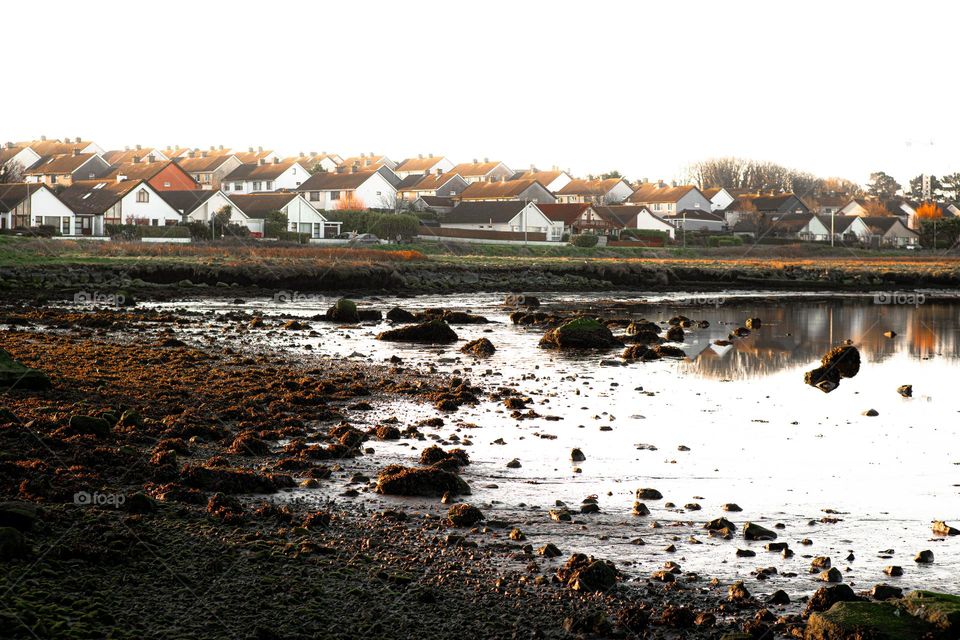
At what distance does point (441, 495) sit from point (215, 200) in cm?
8268

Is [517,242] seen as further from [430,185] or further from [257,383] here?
[257,383]

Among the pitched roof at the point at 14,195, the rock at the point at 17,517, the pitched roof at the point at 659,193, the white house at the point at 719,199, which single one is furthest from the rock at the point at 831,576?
the white house at the point at 719,199

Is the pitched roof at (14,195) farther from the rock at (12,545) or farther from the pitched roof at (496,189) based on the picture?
the rock at (12,545)

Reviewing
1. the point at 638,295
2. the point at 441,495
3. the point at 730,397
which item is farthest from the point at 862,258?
the point at 441,495

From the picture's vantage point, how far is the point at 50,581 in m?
6.89

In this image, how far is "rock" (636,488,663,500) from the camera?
10391 millimetres

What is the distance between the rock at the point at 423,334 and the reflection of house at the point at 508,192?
294ft

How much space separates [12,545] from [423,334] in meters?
19.6

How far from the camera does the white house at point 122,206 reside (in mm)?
82562

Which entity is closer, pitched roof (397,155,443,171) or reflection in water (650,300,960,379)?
reflection in water (650,300,960,379)

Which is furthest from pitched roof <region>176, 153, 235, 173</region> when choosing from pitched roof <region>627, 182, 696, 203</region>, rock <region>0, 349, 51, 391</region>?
rock <region>0, 349, 51, 391</region>

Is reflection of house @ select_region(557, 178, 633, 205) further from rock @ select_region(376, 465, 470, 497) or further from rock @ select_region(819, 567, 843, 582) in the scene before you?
rock @ select_region(819, 567, 843, 582)

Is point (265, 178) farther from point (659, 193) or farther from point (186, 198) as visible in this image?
point (659, 193)

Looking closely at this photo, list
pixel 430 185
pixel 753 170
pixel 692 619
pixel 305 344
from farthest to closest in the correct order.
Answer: pixel 753 170
pixel 430 185
pixel 305 344
pixel 692 619
